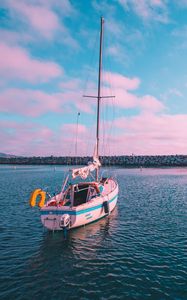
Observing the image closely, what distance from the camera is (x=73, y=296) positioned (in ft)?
34.3

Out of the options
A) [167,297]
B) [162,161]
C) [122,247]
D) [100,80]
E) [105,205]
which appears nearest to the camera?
[167,297]

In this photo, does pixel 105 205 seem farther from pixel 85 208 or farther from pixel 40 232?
pixel 40 232

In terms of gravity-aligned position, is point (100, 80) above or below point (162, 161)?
above

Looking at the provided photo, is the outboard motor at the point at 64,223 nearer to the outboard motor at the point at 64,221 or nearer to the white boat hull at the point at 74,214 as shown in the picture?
the outboard motor at the point at 64,221

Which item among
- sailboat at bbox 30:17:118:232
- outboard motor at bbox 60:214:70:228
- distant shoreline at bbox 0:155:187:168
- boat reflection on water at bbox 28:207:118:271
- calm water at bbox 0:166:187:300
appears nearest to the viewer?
calm water at bbox 0:166:187:300

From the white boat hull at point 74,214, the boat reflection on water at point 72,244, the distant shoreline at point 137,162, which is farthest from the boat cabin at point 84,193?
the distant shoreline at point 137,162

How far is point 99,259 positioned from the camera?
14.2 metres

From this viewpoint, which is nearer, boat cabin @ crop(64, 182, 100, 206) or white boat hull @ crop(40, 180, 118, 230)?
white boat hull @ crop(40, 180, 118, 230)

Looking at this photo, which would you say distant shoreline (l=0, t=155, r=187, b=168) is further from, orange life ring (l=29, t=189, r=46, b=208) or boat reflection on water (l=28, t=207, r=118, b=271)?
orange life ring (l=29, t=189, r=46, b=208)

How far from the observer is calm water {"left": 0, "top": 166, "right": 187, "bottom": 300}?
432 inches

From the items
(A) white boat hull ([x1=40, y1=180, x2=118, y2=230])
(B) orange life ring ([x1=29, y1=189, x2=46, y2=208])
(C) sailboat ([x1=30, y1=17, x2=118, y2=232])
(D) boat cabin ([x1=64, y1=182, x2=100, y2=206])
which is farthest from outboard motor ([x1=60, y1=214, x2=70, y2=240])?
(D) boat cabin ([x1=64, y1=182, x2=100, y2=206])

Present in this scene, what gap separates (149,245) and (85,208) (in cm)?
535

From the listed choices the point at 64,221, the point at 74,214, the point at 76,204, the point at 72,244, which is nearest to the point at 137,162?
the point at 76,204

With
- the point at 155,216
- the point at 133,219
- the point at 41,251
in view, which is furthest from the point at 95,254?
the point at 155,216
